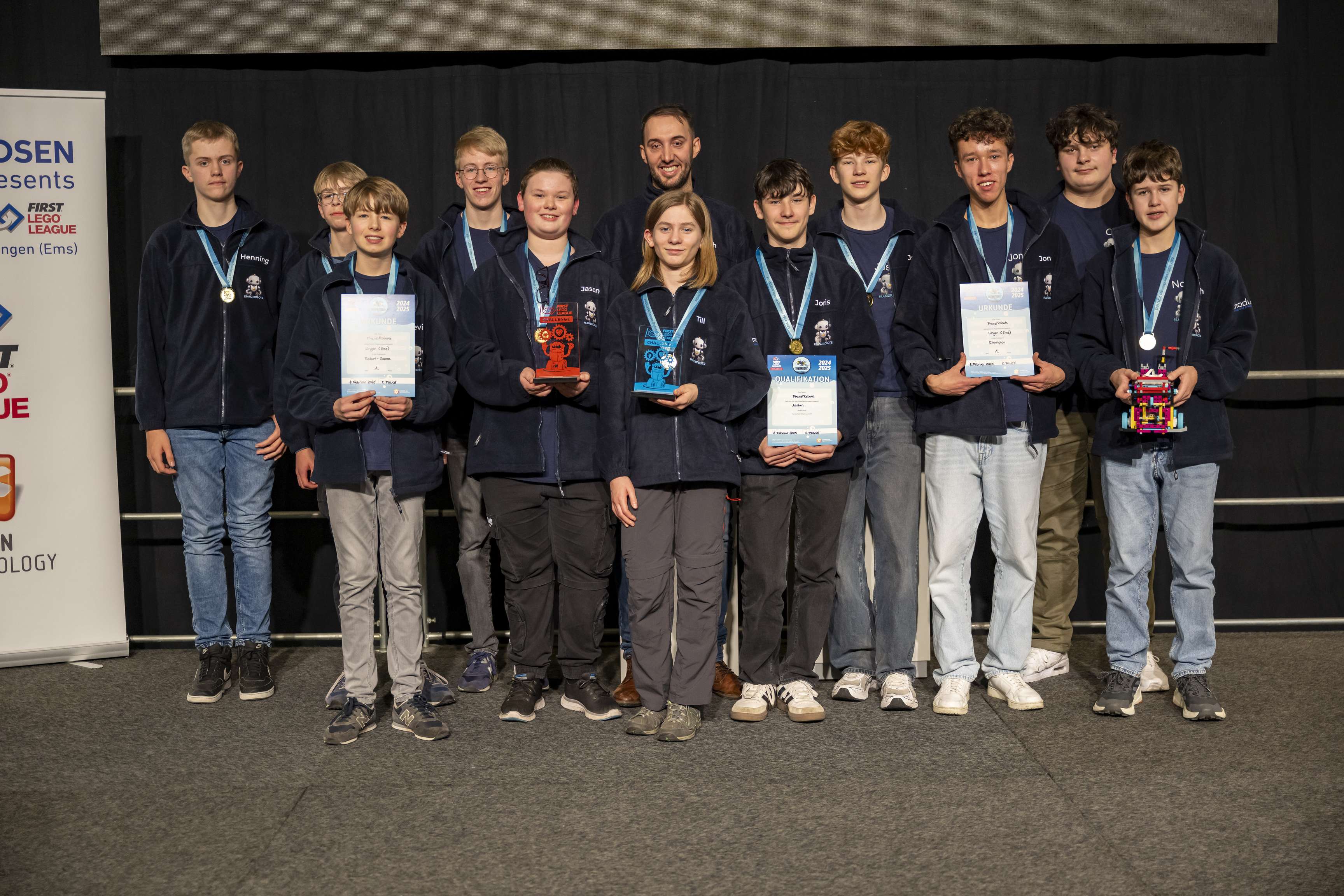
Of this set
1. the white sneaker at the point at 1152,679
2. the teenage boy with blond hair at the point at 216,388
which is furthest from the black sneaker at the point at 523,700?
the white sneaker at the point at 1152,679

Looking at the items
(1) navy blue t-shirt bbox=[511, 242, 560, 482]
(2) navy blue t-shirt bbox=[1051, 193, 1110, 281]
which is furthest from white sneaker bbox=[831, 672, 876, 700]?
(2) navy blue t-shirt bbox=[1051, 193, 1110, 281]

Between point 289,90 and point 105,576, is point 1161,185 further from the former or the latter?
point 105,576

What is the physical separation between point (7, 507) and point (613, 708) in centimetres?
253

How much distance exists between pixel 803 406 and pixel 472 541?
1334mm

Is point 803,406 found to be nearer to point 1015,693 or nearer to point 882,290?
point 882,290

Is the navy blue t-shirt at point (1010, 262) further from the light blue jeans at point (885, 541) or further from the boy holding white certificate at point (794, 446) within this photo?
the boy holding white certificate at point (794, 446)

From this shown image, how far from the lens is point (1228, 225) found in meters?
4.77

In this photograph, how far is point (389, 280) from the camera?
132 inches

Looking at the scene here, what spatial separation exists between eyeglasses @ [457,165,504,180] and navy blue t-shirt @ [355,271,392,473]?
3.13 feet

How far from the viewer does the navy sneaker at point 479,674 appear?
3.79 m

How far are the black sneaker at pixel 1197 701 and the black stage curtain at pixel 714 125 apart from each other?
1361mm

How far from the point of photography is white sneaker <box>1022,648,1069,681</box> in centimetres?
382

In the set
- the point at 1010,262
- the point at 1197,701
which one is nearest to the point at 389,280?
the point at 1010,262

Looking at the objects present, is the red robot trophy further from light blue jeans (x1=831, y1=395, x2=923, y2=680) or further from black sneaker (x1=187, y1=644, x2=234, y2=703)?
black sneaker (x1=187, y1=644, x2=234, y2=703)
